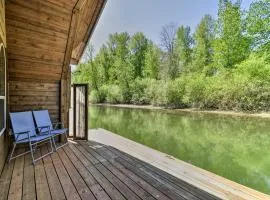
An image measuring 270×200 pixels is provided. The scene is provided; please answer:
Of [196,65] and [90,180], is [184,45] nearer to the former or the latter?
[196,65]

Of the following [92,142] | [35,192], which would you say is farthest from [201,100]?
[35,192]

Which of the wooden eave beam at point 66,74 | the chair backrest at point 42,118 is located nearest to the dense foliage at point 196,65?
the wooden eave beam at point 66,74

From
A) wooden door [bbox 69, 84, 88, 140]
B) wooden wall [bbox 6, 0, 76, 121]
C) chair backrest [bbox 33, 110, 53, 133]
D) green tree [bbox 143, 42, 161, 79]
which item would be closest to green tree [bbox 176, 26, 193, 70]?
green tree [bbox 143, 42, 161, 79]

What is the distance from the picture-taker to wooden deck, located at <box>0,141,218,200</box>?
2256mm

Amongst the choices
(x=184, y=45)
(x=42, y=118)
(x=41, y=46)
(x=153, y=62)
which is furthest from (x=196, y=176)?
(x=184, y=45)

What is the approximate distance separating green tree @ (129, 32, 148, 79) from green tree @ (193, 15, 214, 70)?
21.9 feet

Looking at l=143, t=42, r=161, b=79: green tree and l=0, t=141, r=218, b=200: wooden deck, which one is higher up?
l=143, t=42, r=161, b=79: green tree

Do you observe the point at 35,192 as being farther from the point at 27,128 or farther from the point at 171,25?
the point at 171,25

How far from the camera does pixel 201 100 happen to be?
17.2 metres

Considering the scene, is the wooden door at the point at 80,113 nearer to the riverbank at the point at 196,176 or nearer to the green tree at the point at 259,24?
the riverbank at the point at 196,176

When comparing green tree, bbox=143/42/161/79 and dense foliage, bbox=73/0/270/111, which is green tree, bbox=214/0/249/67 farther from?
green tree, bbox=143/42/161/79

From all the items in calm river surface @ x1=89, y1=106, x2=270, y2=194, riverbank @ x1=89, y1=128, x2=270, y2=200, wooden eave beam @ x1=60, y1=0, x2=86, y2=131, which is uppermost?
wooden eave beam @ x1=60, y1=0, x2=86, y2=131

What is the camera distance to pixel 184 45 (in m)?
23.2

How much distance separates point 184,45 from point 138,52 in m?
6.03
